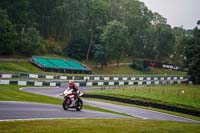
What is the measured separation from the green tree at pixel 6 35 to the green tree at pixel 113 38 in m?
22.7

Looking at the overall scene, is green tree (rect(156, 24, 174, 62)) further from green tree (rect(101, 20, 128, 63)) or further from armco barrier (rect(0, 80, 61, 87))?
armco barrier (rect(0, 80, 61, 87))

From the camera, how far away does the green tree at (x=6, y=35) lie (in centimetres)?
6267

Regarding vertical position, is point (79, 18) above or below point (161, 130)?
above

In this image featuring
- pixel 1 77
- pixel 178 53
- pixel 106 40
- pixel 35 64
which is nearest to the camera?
pixel 1 77

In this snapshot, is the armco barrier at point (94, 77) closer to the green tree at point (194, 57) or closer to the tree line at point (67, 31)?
the tree line at point (67, 31)

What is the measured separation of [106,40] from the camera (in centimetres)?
8100

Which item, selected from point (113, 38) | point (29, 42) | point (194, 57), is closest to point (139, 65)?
point (113, 38)

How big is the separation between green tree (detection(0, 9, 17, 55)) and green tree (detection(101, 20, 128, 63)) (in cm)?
2272

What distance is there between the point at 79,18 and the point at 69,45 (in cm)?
808

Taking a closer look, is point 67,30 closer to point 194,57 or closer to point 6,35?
point 6,35

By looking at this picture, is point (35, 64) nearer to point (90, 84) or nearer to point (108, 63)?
point (90, 84)

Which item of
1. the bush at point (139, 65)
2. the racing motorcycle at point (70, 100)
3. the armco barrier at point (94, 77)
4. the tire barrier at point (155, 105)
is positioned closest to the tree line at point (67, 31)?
the bush at point (139, 65)

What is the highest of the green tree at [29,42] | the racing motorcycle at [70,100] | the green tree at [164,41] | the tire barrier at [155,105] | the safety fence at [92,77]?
the green tree at [164,41]

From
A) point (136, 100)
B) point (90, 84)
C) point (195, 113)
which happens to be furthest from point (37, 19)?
point (195, 113)
